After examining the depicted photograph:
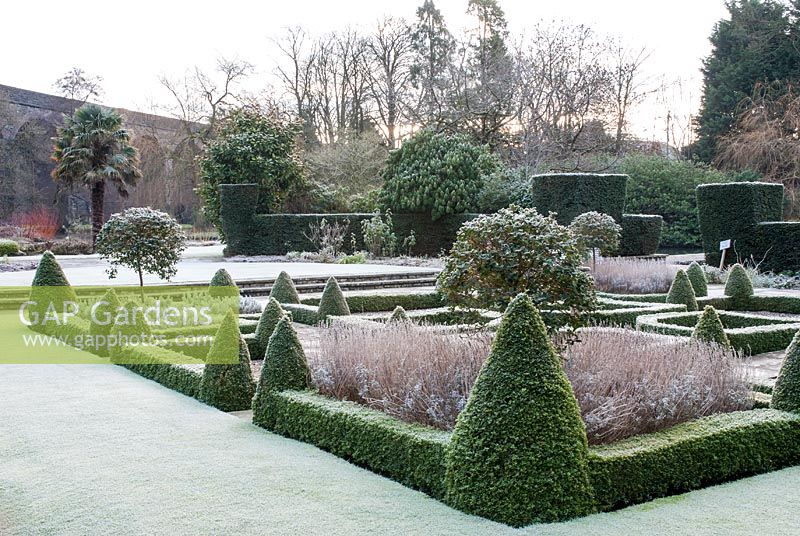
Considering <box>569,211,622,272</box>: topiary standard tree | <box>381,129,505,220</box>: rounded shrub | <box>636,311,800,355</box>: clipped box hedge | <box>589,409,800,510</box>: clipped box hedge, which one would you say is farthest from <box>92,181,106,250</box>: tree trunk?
<box>589,409,800,510</box>: clipped box hedge

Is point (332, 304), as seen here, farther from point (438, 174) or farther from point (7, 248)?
point (7, 248)

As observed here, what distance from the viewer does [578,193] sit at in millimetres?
18922

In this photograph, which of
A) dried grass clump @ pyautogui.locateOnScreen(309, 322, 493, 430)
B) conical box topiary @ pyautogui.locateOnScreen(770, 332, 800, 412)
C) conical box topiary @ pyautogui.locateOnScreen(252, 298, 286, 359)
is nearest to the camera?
dried grass clump @ pyautogui.locateOnScreen(309, 322, 493, 430)

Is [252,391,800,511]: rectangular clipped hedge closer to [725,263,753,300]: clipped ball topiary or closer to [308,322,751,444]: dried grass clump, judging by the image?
[308,322,751,444]: dried grass clump

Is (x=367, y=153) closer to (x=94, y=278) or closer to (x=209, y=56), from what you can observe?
(x=209, y=56)

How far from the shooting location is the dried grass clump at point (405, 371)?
4801 mm

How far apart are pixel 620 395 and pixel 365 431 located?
5.61ft

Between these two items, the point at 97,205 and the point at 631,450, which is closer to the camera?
the point at 631,450

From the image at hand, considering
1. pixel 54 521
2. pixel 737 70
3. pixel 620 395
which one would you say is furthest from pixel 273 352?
pixel 737 70

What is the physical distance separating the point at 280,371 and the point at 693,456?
301 centimetres

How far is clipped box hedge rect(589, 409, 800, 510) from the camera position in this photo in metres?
3.91

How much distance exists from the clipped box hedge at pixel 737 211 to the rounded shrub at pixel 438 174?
7.32m

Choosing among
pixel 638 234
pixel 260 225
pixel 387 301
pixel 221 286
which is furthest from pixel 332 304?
pixel 260 225

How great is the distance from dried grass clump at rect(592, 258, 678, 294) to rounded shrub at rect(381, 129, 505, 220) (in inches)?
335
